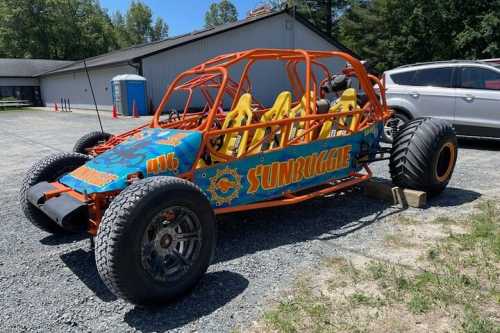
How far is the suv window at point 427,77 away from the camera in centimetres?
872

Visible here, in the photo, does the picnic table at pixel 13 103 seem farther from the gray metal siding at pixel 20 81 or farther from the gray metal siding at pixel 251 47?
the gray metal siding at pixel 251 47

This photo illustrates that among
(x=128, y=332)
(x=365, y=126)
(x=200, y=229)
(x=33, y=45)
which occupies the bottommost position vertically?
(x=128, y=332)

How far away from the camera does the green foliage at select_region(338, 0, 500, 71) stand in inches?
1101

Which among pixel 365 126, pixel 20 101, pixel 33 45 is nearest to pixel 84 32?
pixel 33 45

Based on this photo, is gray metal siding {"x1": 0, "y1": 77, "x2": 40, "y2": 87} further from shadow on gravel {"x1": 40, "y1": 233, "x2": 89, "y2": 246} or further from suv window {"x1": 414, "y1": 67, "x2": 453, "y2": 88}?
shadow on gravel {"x1": 40, "y1": 233, "x2": 89, "y2": 246}

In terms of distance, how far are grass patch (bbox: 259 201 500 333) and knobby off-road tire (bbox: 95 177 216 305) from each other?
26.8 inches

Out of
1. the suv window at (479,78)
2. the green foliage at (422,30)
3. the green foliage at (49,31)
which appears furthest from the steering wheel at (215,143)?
the green foliage at (49,31)

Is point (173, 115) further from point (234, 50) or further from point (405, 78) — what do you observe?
point (234, 50)

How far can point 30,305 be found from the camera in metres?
3.15

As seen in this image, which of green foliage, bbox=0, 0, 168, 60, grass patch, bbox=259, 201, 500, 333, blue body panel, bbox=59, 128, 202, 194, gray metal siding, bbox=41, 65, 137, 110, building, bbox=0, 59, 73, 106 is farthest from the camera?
green foliage, bbox=0, 0, 168, 60

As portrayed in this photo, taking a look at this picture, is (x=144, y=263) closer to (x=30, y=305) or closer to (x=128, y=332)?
(x=128, y=332)

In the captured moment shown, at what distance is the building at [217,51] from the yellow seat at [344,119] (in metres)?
16.9

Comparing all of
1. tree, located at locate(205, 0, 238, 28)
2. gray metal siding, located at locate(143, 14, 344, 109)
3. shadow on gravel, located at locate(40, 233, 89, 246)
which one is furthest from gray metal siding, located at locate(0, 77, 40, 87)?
tree, located at locate(205, 0, 238, 28)

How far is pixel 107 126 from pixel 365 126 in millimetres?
12522
